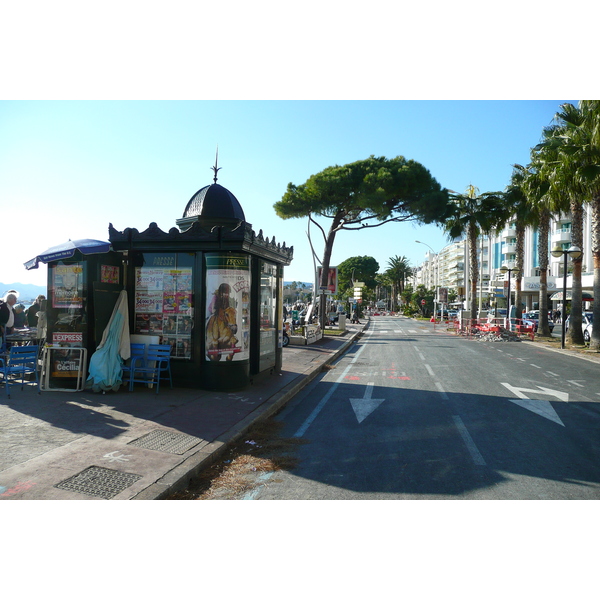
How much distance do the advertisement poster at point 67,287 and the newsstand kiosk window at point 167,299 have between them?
1.08m

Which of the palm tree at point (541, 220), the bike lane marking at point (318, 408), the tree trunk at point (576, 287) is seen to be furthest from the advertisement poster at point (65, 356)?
the palm tree at point (541, 220)

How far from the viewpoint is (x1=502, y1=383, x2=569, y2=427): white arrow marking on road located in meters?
8.02

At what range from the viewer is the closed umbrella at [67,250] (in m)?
8.67

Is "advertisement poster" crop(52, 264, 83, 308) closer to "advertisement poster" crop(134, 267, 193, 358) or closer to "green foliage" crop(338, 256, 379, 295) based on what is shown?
→ "advertisement poster" crop(134, 267, 193, 358)

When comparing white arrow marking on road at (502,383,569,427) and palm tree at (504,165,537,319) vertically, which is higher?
palm tree at (504,165,537,319)

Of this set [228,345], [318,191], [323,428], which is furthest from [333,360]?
[318,191]

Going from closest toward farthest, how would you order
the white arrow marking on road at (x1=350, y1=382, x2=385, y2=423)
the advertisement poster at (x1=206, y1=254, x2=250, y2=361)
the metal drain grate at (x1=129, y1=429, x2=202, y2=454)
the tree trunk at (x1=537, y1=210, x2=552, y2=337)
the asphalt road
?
the asphalt road < the metal drain grate at (x1=129, y1=429, x2=202, y2=454) < the white arrow marking on road at (x1=350, y1=382, x2=385, y2=423) < the advertisement poster at (x1=206, y1=254, x2=250, y2=361) < the tree trunk at (x1=537, y1=210, x2=552, y2=337)

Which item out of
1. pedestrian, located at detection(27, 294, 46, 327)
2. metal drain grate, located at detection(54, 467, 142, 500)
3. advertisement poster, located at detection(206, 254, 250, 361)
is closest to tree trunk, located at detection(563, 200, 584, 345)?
advertisement poster, located at detection(206, 254, 250, 361)

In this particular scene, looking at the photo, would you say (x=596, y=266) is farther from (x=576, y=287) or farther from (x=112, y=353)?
(x=112, y=353)

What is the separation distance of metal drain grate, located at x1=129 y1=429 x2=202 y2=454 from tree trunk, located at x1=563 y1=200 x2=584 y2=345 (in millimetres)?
20397

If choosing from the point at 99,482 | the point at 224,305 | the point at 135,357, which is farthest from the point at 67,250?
the point at 99,482

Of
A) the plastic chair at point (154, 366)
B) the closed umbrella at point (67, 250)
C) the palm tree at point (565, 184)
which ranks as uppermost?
the palm tree at point (565, 184)

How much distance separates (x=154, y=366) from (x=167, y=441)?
355 cm

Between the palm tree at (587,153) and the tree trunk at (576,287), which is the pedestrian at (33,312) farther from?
the tree trunk at (576,287)
